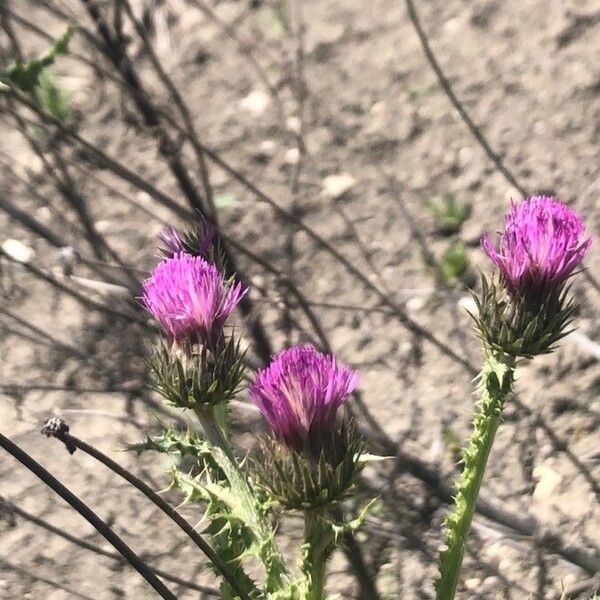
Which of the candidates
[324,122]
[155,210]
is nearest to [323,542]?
[155,210]

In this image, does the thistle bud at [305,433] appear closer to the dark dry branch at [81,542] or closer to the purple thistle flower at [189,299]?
the purple thistle flower at [189,299]

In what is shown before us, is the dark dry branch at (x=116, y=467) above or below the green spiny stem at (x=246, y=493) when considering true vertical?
below

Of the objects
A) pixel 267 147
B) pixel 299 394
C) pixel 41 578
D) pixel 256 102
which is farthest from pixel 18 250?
pixel 299 394

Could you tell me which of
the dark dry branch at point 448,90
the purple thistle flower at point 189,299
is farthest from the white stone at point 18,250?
the purple thistle flower at point 189,299

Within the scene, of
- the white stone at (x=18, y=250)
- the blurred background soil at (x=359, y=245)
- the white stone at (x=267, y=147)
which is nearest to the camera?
the blurred background soil at (x=359, y=245)

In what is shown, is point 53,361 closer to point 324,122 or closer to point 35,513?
point 35,513

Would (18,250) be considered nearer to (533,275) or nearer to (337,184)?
(337,184)
